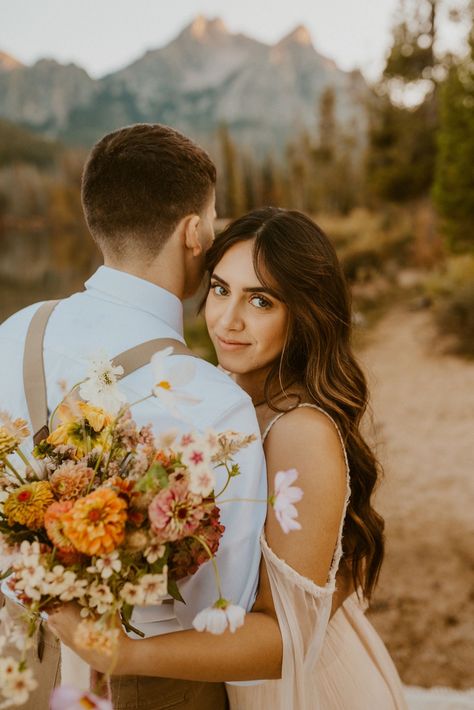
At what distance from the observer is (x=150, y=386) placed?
Result: 1.36m

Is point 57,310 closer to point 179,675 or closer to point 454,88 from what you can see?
point 179,675

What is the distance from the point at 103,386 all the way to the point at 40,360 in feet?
1.48

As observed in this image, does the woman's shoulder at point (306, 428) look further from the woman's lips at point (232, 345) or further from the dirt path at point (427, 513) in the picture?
the dirt path at point (427, 513)

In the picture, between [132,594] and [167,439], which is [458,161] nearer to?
[167,439]

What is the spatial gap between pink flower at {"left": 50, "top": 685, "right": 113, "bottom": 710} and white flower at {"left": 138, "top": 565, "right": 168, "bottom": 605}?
0.15m

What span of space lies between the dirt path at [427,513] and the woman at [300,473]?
0.48 metres

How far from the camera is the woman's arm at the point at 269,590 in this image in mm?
1191

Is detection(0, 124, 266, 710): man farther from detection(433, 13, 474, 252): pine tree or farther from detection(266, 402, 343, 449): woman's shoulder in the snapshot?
detection(433, 13, 474, 252): pine tree

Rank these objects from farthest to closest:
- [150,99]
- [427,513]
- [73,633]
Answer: [150,99] < [427,513] < [73,633]

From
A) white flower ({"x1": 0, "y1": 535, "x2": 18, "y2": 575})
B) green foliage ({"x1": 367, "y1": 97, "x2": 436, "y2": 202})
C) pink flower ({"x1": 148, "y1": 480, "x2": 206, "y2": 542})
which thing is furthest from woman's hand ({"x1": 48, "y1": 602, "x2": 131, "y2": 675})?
green foliage ({"x1": 367, "y1": 97, "x2": 436, "y2": 202})

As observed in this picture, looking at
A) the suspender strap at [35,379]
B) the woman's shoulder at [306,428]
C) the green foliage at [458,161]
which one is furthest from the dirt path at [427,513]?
the green foliage at [458,161]

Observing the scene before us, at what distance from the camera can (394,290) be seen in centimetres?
1552

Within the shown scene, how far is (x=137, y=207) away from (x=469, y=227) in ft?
45.2

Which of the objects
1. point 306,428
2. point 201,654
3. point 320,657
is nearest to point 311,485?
point 306,428
